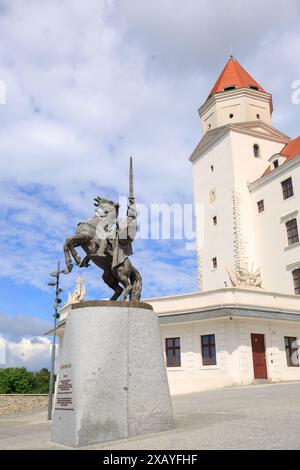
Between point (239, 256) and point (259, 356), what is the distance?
1259cm

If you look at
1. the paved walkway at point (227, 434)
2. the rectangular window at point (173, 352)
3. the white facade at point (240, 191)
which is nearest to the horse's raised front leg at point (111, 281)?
the paved walkway at point (227, 434)

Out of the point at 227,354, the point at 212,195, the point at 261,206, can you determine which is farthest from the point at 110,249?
the point at 212,195

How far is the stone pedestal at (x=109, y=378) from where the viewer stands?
26.1 feet

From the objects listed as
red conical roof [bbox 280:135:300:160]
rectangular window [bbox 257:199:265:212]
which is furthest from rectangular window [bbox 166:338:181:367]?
red conical roof [bbox 280:135:300:160]

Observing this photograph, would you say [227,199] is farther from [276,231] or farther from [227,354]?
[227,354]

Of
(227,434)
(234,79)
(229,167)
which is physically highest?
(234,79)

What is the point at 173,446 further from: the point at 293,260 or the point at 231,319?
the point at 293,260

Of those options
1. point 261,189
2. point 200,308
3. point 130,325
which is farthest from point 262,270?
point 130,325

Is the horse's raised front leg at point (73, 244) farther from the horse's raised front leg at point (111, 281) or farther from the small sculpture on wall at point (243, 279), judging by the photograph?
the small sculpture on wall at point (243, 279)

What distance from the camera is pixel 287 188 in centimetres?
3388

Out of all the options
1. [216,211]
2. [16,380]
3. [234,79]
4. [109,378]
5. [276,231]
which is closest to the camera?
[109,378]

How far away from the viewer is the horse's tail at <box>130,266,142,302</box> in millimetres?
10141

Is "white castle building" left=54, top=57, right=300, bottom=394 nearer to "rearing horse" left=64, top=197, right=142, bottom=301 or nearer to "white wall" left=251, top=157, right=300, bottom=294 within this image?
"white wall" left=251, top=157, right=300, bottom=294

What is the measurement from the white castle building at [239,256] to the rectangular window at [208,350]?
5 centimetres
